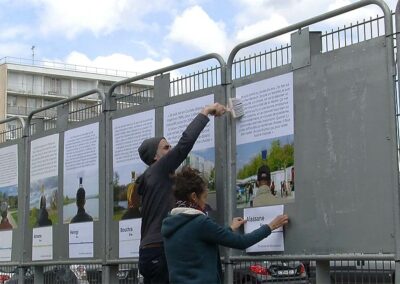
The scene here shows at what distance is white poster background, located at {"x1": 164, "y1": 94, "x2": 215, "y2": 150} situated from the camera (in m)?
6.76

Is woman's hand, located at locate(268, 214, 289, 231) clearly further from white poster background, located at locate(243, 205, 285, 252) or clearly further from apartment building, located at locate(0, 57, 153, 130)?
apartment building, located at locate(0, 57, 153, 130)

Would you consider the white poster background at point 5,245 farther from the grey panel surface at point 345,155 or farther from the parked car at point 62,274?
the grey panel surface at point 345,155

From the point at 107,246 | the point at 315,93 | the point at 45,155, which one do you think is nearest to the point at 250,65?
the point at 315,93

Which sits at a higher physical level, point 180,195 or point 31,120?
point 31,120

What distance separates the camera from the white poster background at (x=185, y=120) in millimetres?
6762

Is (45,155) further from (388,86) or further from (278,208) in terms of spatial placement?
(388,86)

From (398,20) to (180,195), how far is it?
1899 mm

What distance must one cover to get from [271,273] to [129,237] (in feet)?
6.01

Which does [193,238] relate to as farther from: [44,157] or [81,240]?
[44,157]

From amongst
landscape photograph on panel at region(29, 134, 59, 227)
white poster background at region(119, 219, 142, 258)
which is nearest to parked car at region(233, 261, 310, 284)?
white poster background at region(119, 219, 142, 258)

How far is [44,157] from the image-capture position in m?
9.04

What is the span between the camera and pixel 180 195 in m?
5.32

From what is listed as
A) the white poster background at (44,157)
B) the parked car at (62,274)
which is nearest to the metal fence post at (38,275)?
the parked car at (62,274)

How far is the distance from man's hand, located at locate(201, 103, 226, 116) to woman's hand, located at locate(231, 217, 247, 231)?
88cm
